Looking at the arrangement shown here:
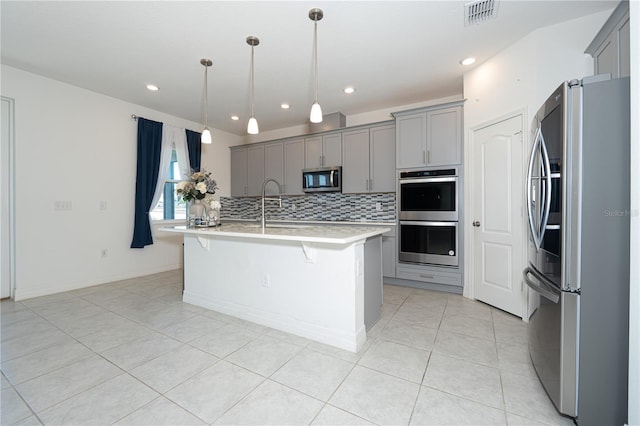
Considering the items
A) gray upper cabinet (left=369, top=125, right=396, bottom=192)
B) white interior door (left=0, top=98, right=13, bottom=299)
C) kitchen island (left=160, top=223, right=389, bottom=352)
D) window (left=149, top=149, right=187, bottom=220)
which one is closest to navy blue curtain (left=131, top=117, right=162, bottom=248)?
window (left=149, top=149, right=187, bottom=220)

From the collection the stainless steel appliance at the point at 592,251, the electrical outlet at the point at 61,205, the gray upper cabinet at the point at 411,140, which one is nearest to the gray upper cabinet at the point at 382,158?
the gray upper cabinet at the point at 411,140

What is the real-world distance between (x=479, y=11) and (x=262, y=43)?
1940 millimetres

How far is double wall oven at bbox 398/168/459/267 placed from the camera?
11.3 ft

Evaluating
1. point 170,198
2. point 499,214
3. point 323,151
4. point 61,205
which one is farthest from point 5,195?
point 499,214

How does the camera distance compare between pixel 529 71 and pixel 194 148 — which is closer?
pixel 529 71

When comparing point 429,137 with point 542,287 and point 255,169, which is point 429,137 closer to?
point 542,287

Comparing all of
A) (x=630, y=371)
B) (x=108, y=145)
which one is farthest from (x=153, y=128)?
(x=630, y=371)

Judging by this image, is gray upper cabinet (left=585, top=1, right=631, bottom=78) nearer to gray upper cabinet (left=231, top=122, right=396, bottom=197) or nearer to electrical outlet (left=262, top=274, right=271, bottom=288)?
gray upper cabinet (left=231, top=122, right=396, bottom=197)

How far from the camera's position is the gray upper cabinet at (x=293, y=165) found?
4.97 meters

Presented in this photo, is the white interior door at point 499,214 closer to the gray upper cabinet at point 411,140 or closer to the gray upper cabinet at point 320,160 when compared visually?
the gray upper cabinet at point 411,140

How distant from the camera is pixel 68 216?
3598 mm

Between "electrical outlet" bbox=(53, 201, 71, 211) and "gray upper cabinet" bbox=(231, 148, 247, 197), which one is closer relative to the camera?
"electrical outlet" bbox=(53, 201, 71, 211)

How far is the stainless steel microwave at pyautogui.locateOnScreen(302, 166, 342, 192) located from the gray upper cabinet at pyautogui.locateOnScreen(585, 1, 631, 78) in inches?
121

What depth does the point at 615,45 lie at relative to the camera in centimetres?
193
